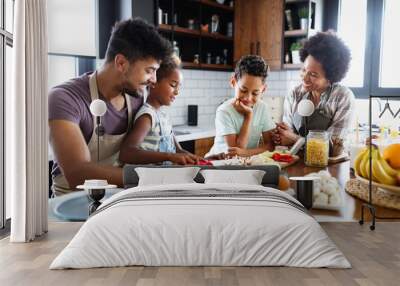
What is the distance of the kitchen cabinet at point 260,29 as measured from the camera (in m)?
4.98

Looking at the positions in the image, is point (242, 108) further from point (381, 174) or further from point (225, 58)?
point (381, 174)

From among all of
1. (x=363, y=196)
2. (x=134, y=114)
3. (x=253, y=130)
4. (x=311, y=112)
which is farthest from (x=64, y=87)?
(x=363, y=196)

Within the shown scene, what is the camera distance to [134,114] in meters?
4.73

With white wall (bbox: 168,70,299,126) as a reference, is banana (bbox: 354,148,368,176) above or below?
below

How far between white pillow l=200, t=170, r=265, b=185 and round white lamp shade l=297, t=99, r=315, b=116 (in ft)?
2.19

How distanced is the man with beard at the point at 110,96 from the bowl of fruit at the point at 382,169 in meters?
1.87

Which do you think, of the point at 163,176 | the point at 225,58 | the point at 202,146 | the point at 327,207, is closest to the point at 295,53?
the point at 225,58

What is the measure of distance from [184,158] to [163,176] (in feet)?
0.93

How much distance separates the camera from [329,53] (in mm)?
4930

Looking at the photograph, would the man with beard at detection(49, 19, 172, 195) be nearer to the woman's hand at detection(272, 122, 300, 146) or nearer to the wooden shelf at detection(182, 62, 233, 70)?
the wooden shelf at detection(182, 62, 233, 70)

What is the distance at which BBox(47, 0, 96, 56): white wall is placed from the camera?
4.66 metres

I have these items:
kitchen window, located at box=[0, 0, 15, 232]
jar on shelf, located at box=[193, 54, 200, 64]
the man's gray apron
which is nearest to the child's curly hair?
jar on shelf, located at box=[193, 54, 200, 64]

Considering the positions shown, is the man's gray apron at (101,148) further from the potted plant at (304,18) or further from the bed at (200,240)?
the potted plant at (304,18)

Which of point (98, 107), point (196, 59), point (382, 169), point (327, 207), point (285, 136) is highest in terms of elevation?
point (196, 59)
